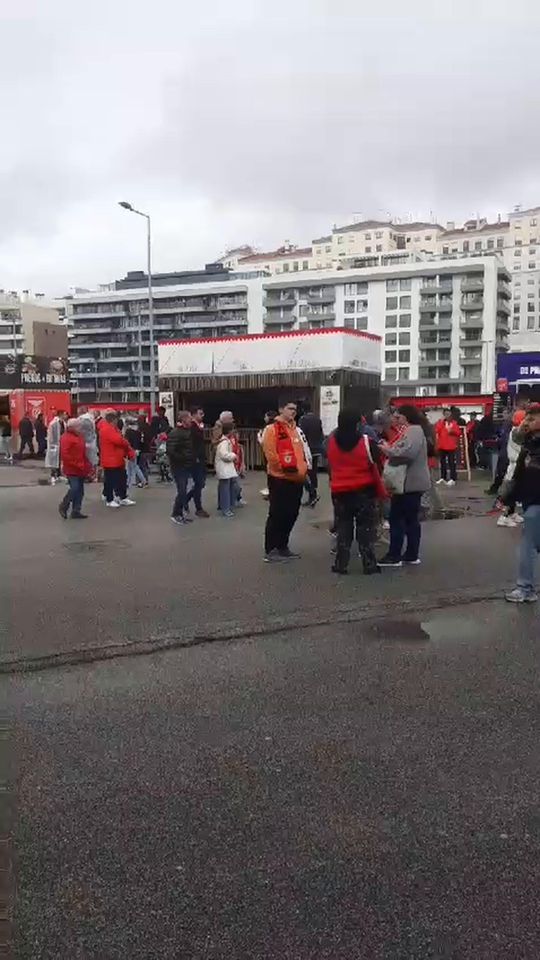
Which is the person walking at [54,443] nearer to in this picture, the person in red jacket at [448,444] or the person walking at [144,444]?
the person walking at [144,444]

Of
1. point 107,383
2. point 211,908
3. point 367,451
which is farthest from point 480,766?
point 107,383

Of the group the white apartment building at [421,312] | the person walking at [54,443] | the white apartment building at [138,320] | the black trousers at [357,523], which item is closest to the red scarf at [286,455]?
the black trousers at [357,523]

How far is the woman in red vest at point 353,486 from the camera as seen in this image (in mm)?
8141

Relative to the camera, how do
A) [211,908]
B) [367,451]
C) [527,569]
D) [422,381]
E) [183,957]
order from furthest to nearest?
[422,381]
[367,451]
[527,569]
[211,908]
[183,957]

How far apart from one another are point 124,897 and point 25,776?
1.12m

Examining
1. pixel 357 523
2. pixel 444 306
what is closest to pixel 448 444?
pixel 357 523

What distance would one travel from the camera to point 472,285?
108500 millimetres

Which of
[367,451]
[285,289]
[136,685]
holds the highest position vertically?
[285,289]

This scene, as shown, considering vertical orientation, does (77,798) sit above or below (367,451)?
below

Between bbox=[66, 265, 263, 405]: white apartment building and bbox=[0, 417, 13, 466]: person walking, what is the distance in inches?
3363

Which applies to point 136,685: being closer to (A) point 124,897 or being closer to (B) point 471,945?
(A) point 124,897

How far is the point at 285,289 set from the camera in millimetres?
118438

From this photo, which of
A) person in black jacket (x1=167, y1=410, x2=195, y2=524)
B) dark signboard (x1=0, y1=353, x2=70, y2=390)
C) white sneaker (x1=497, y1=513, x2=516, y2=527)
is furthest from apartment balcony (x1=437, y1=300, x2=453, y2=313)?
person in black jacket (x1=167, y1=410, x2=195, y2=524)

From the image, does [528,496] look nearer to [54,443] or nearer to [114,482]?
[114,482]
